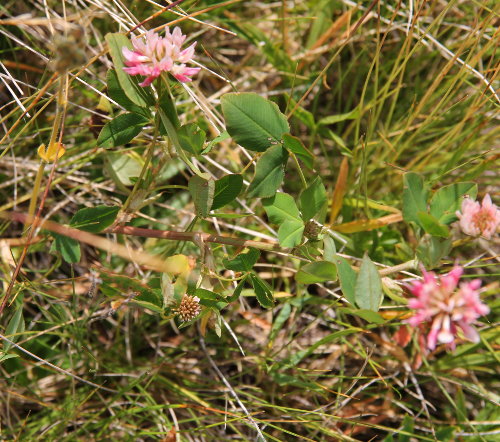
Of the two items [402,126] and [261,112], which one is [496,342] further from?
[261,112]

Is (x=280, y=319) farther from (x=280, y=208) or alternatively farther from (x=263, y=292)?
(x=280, y=208)

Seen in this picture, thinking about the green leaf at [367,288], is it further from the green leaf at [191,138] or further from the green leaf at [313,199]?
the green leaf at [191,138]

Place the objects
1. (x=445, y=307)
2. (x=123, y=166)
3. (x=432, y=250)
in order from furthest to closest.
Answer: (x=123, y=166)
(x=432, y=250)
(x=445, y=307)

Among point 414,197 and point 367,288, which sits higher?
point 414,197

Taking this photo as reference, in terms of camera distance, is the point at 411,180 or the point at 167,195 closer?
the point at 411,180

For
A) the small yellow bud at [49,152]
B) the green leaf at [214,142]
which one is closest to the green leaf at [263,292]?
the green leaf at [214,142]

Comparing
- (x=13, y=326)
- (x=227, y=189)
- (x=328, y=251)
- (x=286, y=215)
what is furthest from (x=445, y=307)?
(x=13, y=326)

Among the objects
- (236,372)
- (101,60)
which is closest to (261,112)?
(101,60)
